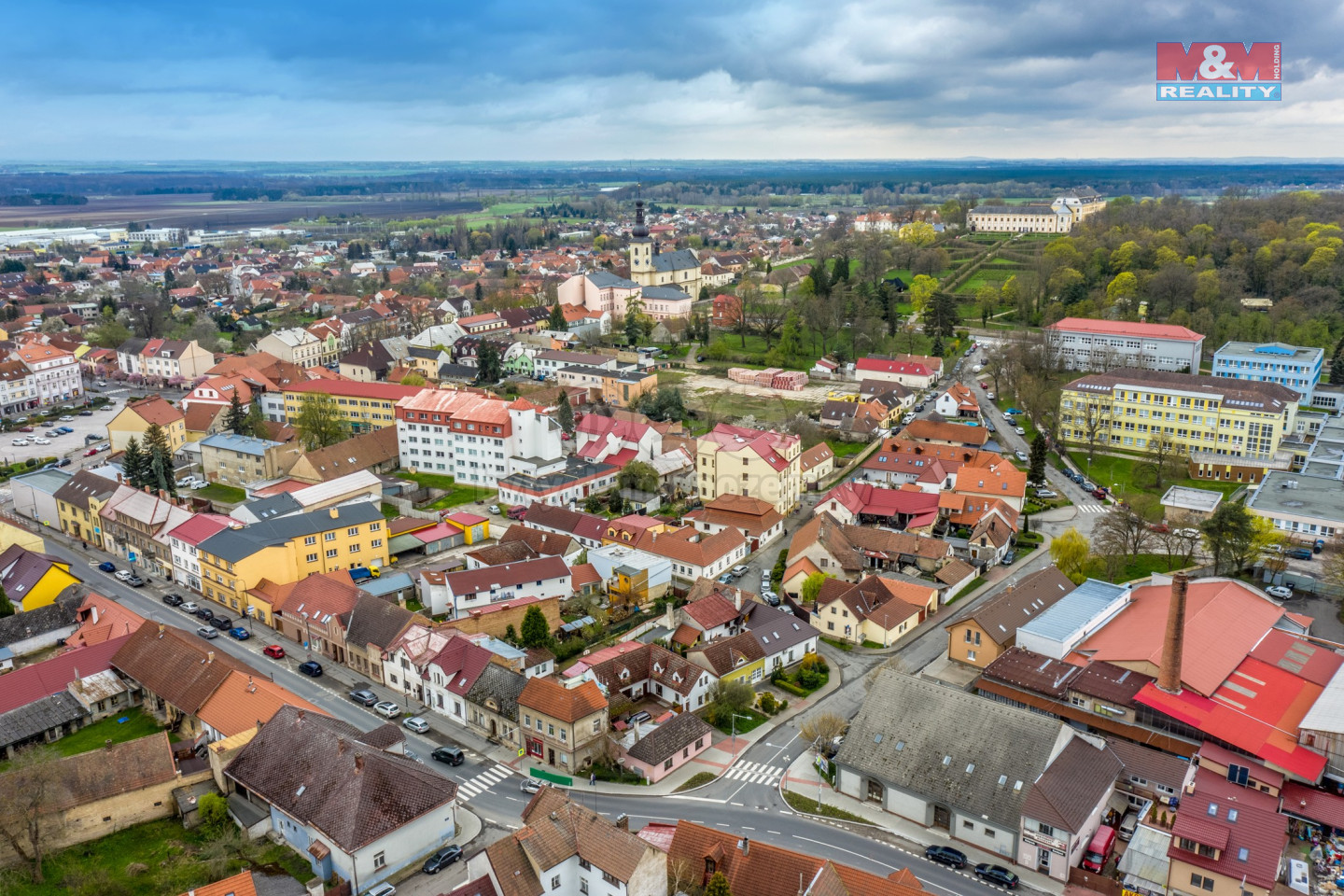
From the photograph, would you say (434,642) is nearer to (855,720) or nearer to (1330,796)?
(855,720)

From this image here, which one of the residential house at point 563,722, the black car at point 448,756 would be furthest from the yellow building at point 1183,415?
the black car at point 448,756

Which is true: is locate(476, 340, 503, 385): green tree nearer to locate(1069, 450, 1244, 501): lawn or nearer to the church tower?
the church tower

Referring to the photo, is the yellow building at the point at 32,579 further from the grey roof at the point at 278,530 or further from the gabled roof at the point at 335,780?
the gabled roof at the point at 335,780

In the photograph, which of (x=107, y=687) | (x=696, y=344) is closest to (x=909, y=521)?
(x=107, y=687)

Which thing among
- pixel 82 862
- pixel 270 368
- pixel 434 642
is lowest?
pixel 82 862

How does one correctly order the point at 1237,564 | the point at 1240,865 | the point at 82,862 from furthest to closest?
the point at 1237,564 → the point at 82,862 → the point at 1240,865

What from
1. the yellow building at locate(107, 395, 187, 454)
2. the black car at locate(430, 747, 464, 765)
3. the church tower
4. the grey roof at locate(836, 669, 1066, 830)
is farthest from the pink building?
the church tower
